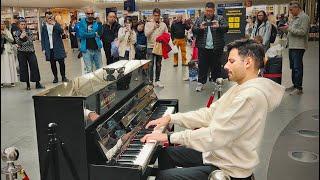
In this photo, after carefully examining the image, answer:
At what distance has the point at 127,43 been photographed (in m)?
7.92

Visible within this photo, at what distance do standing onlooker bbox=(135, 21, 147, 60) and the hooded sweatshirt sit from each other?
5.86 metres

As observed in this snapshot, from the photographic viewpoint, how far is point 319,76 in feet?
2.38

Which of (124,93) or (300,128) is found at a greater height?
(124,93)

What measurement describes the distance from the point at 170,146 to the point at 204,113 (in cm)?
37

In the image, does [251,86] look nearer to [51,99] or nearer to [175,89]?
[51,99]

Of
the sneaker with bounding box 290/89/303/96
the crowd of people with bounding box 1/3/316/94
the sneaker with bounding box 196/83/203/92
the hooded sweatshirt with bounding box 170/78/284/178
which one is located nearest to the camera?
the hooded sweatshirt with bounding box 170/78/284/178

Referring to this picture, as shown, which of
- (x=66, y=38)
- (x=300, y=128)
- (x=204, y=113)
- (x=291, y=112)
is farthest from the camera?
(x=66, y=38)

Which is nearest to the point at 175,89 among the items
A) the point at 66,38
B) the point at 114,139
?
the point at 114,139

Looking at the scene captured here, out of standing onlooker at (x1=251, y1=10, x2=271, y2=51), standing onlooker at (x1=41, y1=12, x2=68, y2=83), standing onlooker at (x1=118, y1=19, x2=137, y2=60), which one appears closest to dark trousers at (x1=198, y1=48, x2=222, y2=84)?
standing onlooker at (x1=251, y1=10, x2=271, y2=51)

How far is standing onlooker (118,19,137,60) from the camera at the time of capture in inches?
311

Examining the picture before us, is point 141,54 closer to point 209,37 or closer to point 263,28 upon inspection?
point 209,37

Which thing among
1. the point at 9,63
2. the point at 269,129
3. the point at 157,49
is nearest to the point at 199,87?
the point at 157,49

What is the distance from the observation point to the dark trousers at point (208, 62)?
6.90 m

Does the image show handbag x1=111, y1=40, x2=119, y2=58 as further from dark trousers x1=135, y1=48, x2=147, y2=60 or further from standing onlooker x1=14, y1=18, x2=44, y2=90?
standing onlooker x1=14, y1=18, x2=44, y2=90
